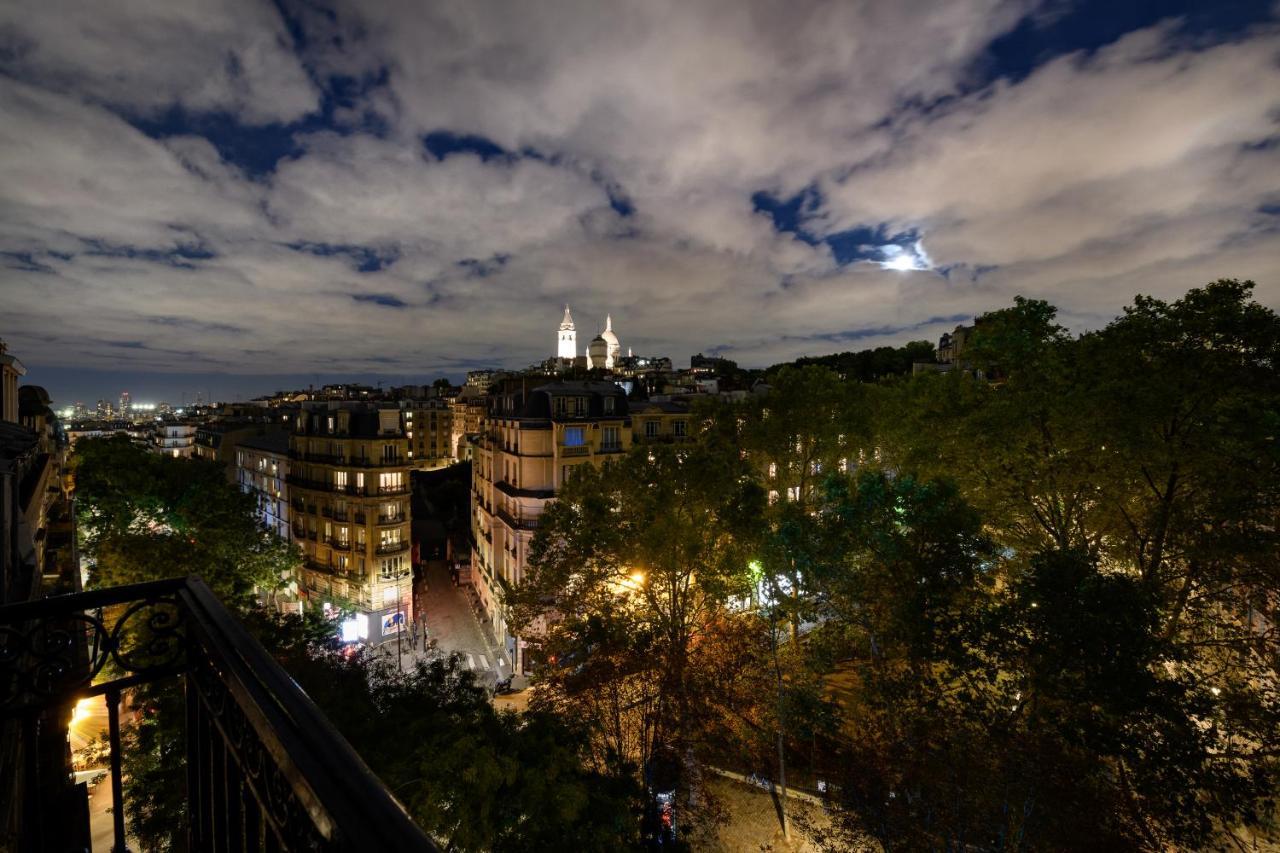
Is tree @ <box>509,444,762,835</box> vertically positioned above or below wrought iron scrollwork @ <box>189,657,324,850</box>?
below

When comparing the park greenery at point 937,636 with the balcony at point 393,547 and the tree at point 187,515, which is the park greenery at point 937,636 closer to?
the tree at point 187,515

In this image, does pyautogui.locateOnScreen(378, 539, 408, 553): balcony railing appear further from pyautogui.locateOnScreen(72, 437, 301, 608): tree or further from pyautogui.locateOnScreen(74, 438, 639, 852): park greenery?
pyautogui.locateOnScreen(74, 438, 639, 852): park greenery

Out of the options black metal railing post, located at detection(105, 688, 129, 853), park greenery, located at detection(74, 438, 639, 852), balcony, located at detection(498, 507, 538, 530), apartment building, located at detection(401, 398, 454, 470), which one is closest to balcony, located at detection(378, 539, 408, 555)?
balcony, located at detection(498, 507, 538, 530)

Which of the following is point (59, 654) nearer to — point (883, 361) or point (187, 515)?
point (187, 515)

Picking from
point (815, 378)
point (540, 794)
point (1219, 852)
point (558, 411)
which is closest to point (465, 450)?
point (558, 411)

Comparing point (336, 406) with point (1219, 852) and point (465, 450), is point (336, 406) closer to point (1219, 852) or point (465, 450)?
point (1219, 852)

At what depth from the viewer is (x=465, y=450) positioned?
303ft

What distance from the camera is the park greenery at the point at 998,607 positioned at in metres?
9.89

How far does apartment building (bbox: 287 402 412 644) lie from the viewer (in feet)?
116

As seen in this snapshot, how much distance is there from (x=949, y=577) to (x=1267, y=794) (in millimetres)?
5400

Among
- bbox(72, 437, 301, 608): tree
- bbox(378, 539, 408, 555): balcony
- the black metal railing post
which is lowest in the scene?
bbox(378, 539, 408, 555): balcony

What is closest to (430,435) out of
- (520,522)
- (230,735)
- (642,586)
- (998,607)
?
(520,522)

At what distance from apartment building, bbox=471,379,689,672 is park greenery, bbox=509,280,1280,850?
11.0 meters

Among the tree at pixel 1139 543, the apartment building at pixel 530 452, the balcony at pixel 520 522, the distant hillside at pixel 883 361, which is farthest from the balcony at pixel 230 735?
the distant hillside at pixel 883 361
